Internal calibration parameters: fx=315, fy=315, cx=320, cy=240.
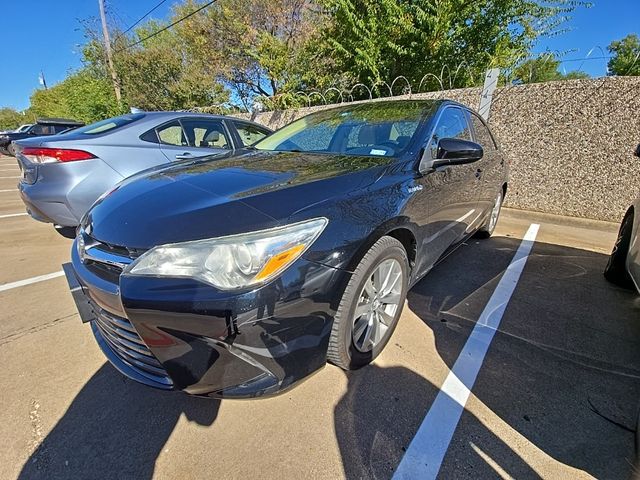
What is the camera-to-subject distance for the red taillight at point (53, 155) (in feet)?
9.66

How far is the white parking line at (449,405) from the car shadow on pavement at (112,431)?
39.1 inches

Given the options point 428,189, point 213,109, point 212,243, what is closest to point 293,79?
point 213,109

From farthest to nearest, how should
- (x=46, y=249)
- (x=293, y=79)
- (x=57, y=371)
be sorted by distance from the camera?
(x=293, y=79), (x=46, y=249), (x=57, y=371)

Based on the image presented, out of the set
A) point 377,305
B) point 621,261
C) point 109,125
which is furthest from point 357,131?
point 109,125

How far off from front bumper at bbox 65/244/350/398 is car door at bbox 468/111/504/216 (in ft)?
7.99

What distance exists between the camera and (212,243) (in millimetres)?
1215

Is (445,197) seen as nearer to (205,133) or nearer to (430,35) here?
(205,133)

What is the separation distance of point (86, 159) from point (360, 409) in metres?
3.27

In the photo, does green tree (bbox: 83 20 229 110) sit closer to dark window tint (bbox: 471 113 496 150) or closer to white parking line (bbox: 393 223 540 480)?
dark window tint (bbox: 471 113 496 150)

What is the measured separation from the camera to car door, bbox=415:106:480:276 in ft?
6.93

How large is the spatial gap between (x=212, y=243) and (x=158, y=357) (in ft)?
1.68

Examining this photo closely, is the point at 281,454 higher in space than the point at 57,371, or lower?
lower

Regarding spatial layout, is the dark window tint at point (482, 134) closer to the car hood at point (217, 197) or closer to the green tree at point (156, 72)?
the car hood at point (217, 197)

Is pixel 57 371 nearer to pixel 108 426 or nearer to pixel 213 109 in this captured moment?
pixel 108 426
